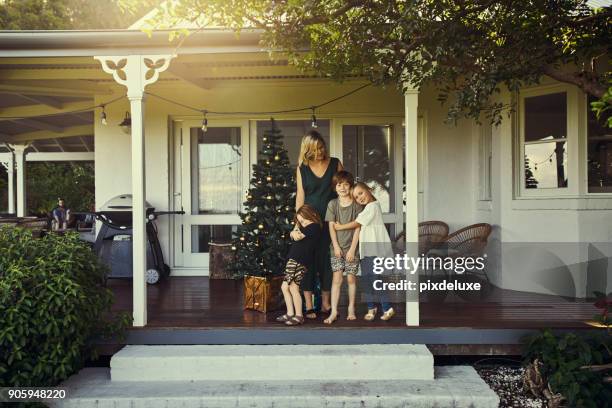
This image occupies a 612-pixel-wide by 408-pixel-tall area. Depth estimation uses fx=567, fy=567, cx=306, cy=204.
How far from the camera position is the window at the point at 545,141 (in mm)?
6293

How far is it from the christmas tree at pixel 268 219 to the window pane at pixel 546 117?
2.95m

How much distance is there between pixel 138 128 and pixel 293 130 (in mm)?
3196

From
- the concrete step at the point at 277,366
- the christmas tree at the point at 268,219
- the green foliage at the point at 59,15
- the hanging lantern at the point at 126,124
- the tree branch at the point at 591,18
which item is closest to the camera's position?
the tree branch at the point at 591,18

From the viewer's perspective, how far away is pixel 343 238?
4.90m

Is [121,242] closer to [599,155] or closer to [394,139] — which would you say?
[394,139]

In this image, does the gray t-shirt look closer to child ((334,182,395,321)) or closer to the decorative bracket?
child ((334,182,395,321))

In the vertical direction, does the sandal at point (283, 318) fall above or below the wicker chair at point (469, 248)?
below

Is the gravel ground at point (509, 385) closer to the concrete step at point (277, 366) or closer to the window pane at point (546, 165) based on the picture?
the concrete step at point (277, 366)

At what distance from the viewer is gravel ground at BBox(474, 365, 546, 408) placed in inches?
170

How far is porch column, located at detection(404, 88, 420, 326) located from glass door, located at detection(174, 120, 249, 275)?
3492 mm

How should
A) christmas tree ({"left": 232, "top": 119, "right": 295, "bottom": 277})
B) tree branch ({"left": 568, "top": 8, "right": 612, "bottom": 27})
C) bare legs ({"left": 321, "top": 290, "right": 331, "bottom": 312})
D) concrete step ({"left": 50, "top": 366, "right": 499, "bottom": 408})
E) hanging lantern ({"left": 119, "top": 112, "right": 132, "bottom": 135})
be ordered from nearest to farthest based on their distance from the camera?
concrete step ({"left": 50, "top": 366, "right": 499, "bottom": 408}), tree branch ({"left": 568, "top": 8, "right": 612, "bottom": 27}), bare legs ({"left": 321, "top": 290, "right": 331, "bottom": 312}), christmas tree ({"left": 232, "top": 119, "right": 295, "bottom": 277}), hanging lantern ({"left": 119, "top": 112, "right": 132, "bottom": 135})

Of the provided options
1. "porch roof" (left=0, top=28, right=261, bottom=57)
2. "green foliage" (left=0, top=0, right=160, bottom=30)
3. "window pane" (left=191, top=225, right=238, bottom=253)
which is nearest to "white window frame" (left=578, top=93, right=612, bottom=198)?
"porch roof" (left=0, top=28, right=261, bottom=57)

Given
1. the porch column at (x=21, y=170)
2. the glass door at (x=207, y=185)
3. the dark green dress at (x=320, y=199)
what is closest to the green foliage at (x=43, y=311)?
the dark green dress at (x=320, y=199)

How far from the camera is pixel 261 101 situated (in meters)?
7.78
